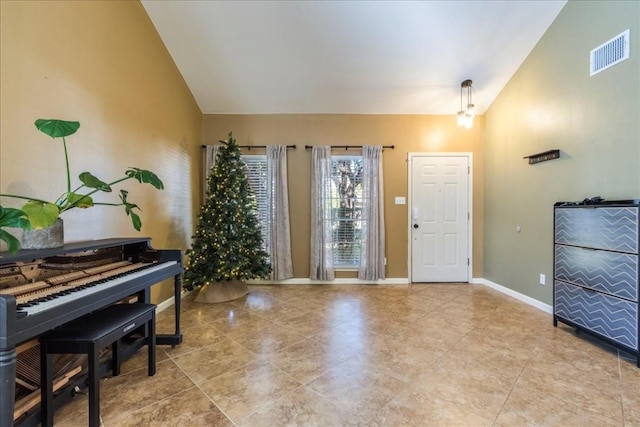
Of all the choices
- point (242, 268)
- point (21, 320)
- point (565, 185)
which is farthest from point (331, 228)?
point (21, 320)

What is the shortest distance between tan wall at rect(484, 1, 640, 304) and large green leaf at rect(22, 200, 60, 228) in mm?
4163

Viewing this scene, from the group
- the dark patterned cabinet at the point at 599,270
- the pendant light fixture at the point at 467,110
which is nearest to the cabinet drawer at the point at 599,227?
the dark patterned cabinet at the point at 599,270

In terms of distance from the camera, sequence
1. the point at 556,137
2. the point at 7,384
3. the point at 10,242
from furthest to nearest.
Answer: the point at 556,137
the point at 10,242
the point at 7,384

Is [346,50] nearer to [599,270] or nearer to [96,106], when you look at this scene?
[96,106]

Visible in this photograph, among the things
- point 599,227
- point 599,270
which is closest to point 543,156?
point 599,227

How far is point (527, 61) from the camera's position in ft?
11.5

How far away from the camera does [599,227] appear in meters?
2.41

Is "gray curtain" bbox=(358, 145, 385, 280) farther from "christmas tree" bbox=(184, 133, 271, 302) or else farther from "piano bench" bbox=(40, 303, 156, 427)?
"piano bench" bbox=(40, 303, 156, 427)

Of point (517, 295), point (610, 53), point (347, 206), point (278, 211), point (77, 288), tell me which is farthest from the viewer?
point (347, 206)

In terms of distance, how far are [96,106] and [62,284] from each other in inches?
62.6

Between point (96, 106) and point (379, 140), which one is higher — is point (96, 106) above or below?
below

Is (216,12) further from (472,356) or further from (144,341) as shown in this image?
(472,356)

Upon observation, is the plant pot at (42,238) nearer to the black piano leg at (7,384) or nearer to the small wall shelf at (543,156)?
the black piano leg at (7,384)

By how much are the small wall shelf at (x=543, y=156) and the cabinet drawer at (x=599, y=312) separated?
1.39 metres
